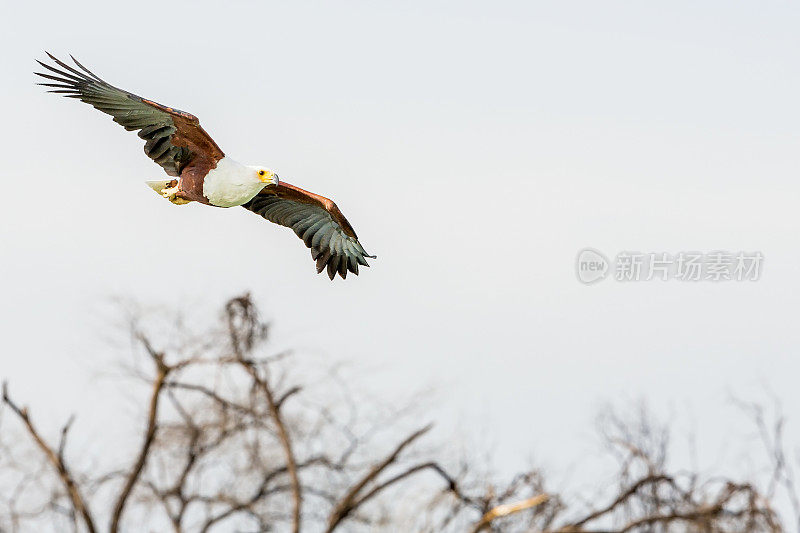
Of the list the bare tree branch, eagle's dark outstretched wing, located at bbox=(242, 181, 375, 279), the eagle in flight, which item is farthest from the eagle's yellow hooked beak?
the bare tree branch

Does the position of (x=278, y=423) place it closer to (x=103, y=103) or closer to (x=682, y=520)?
(x=682, y=520)

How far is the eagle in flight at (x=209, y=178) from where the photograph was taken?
11086mm

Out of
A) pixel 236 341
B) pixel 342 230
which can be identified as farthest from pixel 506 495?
pixel 342 230

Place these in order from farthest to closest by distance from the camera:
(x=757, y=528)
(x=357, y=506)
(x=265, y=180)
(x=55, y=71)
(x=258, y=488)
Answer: (x=258, y=488)
(x=357, y=506)
(x=757, y=528)
(x=55, y=71)
(x=265, y=180)

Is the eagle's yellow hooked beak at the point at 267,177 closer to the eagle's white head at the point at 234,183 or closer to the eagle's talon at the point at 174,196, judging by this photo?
the eagle's white head at the point at 234,183

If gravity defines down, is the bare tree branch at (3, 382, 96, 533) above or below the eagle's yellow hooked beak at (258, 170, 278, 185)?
below

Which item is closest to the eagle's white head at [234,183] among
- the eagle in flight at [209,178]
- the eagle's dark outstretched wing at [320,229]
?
the eagle in flight at [209,178]

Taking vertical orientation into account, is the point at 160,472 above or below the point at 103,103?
below

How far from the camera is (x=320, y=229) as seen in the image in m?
12.8

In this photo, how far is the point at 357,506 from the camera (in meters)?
24.2

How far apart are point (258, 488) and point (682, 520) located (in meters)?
8.92

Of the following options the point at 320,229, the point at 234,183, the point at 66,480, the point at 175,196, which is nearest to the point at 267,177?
the point at 234,183

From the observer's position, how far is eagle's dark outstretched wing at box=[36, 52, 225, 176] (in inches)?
446

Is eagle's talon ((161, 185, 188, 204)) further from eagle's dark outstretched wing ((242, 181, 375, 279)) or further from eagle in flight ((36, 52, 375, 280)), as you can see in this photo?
eagle's dark outstretched wing ((242, 181, 375, 279))
